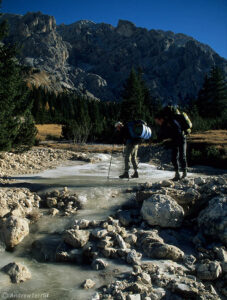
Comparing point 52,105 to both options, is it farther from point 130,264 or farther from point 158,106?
point 130,264

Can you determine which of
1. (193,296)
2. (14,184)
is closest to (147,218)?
(193,296)

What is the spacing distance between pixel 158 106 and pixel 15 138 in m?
57.2

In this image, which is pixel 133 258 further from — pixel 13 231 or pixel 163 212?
pixel 13 231

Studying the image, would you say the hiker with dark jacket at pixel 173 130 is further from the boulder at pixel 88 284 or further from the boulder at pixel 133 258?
the boulder at pixel 88 284

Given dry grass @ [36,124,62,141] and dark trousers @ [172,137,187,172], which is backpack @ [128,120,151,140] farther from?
dry grass @ [36,124,62,141]

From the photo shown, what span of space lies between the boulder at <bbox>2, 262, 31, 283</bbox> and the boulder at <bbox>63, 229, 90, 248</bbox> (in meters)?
0.88

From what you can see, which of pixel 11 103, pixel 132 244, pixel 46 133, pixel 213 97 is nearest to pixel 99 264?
pixel 132 244

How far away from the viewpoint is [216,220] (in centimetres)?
426

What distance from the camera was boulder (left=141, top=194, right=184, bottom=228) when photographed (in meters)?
4.60

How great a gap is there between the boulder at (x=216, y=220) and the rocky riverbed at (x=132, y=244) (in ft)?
0.06

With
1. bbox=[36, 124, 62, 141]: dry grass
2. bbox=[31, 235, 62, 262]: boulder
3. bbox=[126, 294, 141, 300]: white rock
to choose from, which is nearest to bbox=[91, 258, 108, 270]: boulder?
bbox=[31, 235, 62, 262]: boulder

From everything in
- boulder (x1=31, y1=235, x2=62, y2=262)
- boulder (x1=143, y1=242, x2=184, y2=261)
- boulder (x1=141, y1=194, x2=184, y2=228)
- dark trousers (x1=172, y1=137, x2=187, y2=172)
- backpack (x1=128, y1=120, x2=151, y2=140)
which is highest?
backpack (x1=128, y1=120, x2=151, y2=140)

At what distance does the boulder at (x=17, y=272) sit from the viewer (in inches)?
121

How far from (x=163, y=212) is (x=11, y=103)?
33.5 ft
